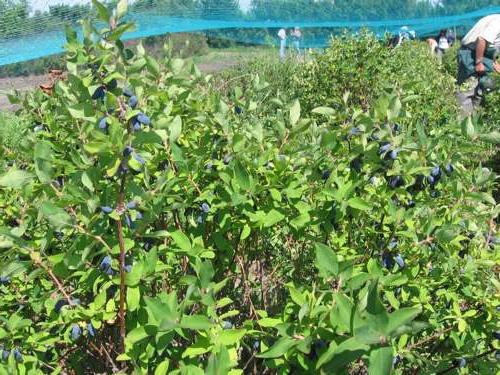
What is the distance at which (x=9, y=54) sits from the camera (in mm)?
9352

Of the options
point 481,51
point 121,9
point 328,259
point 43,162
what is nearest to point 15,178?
point 43,162

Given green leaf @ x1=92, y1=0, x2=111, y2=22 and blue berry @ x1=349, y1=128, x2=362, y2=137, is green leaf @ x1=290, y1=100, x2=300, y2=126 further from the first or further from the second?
green leaf @ x1=92, y1=0, x2=111, y2=22

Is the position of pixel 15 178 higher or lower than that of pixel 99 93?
lower

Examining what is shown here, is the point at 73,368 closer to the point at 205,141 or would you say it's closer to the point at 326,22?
the point at 205,141

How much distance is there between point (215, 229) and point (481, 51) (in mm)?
8937

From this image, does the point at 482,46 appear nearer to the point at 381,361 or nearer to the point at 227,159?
the point at 227,159

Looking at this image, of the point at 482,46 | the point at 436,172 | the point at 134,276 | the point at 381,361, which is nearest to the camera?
the point at 381,361

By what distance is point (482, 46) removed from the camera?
31.7 ft

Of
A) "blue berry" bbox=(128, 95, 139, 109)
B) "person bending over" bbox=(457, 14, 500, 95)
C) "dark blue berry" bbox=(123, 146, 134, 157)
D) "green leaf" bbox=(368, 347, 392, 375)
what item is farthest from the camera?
"person bending over" bbox=(457, 14, 500, 95)

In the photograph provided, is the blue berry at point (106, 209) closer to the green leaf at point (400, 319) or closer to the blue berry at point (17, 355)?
the blue berry at point (17, 355)

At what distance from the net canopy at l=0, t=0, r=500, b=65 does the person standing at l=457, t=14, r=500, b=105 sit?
1.57 meters

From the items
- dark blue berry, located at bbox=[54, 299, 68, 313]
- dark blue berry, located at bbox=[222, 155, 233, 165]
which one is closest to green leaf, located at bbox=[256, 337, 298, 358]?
dark blue berry, located at bbox=[54, 299, 68, 313]

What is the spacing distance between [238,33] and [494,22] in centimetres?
635

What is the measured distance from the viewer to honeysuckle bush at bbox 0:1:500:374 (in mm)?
1353
